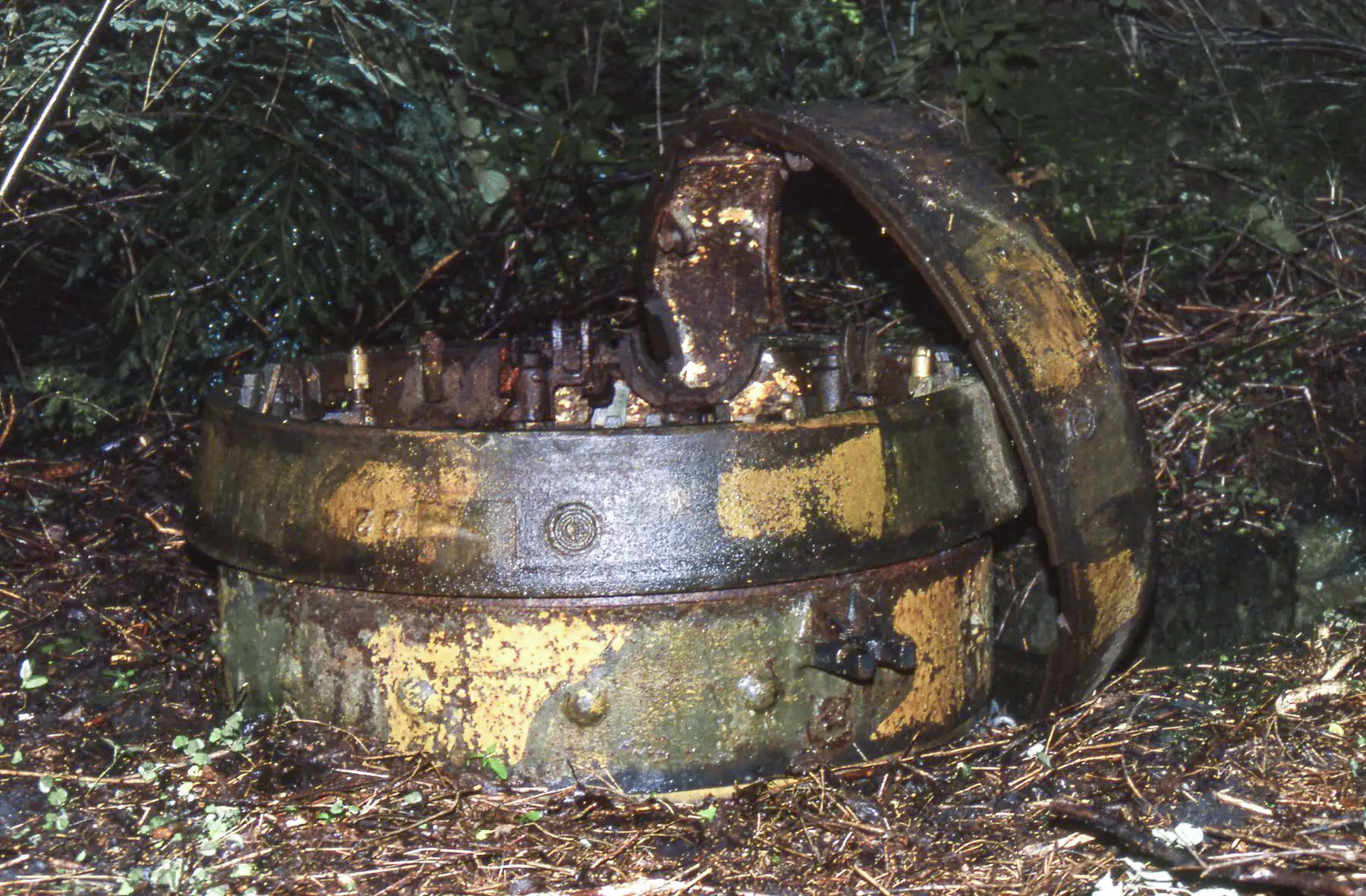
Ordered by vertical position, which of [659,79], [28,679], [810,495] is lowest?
[28,679]

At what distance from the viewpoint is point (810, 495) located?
111 inches

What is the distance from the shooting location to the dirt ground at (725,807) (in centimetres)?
256

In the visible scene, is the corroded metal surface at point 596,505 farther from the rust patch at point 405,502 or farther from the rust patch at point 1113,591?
the rust patch at point 1113,591

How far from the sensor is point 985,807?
112 inches

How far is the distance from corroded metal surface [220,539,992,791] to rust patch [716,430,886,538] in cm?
14

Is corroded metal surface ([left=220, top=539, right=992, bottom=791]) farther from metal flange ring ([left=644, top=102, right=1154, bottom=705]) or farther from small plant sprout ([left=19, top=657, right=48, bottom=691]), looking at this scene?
small plant sprout ([left=19, top=657, right=48, bottom=691])

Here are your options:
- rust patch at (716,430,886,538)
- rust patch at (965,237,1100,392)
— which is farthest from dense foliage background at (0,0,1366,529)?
rust patch at (965,237,1100,392)

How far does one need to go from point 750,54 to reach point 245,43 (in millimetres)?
2009

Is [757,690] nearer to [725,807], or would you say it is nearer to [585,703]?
[725,807]

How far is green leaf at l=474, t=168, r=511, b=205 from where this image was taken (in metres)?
5.20

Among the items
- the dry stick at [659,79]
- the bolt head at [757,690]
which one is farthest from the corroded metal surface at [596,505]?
the dry stick at [659,79]

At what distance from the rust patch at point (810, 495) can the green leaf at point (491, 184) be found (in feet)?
8.87

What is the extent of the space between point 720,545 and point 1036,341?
775mm

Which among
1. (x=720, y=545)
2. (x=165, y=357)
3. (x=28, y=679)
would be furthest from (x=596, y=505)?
(x=165, y=357)
